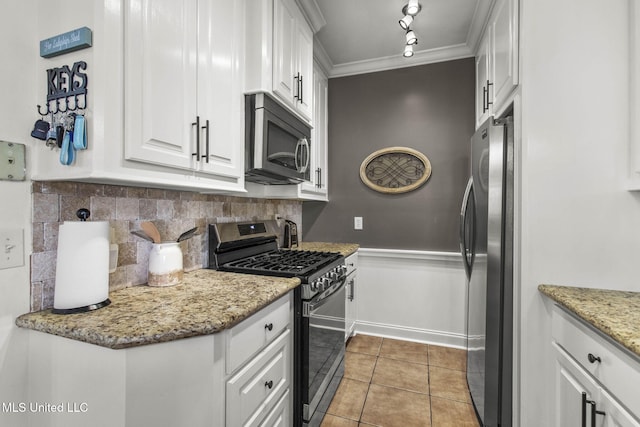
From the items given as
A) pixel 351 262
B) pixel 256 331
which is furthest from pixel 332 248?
pixel 256 331

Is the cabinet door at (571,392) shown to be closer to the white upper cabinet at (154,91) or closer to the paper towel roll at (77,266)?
the white upper cabinet at (154,91)

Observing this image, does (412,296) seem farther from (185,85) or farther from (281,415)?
(185,85)

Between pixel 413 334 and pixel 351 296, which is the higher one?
pixel 351 296

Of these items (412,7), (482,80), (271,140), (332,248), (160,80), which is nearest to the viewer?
(160,80)

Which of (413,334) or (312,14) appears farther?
(413,334)

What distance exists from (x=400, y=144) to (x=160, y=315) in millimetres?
2452

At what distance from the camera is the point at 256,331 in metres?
1.10

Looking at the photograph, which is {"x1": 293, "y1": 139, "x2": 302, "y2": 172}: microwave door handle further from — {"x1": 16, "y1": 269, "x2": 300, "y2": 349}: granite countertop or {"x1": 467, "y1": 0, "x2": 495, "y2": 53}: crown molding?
{"x1": 467, "y1": 0, "x2": 495, "y2": 53}: crown molding

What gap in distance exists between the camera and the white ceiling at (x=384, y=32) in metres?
2.00

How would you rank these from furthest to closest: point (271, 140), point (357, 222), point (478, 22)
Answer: point (357, 222) → point (478, 22) → point (271, 140)

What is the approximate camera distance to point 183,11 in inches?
43.0

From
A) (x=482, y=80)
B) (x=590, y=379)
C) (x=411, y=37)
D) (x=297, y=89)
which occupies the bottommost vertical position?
(x=590, y=379)

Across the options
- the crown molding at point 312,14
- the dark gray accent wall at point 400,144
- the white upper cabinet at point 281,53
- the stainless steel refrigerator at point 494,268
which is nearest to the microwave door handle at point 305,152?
the white upper cabinet at point 281,53

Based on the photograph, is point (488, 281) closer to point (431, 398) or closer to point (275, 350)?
point (431, 398)
